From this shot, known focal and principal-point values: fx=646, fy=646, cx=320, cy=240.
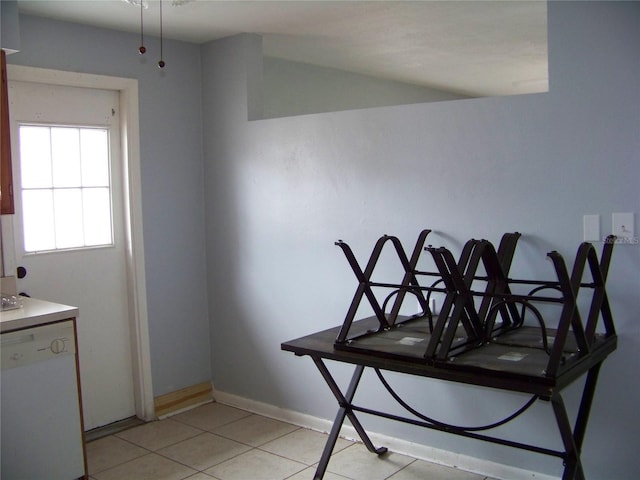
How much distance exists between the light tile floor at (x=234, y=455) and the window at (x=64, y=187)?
3.88ft

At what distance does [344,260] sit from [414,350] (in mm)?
1112

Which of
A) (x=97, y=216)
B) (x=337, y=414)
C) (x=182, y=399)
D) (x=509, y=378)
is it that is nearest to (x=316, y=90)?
(x=97, y=216)

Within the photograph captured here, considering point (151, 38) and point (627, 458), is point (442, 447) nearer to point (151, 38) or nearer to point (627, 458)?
point (627, 458)

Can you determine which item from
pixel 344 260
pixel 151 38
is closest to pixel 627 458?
pixel 344 260

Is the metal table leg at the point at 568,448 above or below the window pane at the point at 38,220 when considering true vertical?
below

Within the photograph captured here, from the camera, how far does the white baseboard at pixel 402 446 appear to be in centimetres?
307

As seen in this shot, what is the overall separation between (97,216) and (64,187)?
0.87 ft

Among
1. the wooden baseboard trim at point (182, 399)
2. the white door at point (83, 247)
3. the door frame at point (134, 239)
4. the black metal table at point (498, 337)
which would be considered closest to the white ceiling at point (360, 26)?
the door frame at point (134, 239)

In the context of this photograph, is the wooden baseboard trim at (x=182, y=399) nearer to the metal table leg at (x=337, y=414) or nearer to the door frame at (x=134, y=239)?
the door frame at (x=134, y=239)

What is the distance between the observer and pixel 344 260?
11.8 ft

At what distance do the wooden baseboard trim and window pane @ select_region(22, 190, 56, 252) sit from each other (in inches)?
47.4

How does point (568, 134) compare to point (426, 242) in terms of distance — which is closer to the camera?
point (568, 134)

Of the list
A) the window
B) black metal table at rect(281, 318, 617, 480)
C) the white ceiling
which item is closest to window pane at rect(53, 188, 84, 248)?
the window

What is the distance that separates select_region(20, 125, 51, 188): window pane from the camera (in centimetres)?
350
